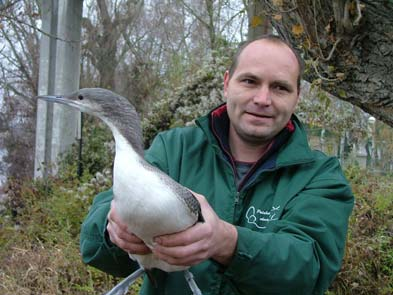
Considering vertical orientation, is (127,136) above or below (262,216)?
above

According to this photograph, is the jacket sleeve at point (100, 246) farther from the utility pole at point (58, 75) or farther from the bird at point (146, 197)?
the utility pole at point (58, 75)

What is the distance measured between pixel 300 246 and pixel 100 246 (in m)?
0.76

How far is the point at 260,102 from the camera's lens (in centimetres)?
213

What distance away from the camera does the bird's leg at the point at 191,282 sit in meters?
1.89

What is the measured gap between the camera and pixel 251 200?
6.83 ft

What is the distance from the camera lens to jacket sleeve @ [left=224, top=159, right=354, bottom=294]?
1.78 meters

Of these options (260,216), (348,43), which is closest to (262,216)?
(260,216)

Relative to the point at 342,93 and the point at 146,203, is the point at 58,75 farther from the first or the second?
the point at 146,203

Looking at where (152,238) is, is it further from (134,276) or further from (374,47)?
(374,47)

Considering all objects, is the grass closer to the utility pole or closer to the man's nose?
the utility pole

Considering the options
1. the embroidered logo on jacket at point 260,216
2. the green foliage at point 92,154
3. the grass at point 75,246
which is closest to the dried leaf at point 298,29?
the embroidered logo on jacket at point 260,216

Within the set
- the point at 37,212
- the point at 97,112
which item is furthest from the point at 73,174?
the point at 97,112

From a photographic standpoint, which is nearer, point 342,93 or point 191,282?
point 191,282

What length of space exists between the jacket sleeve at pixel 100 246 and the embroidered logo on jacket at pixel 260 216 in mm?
519
